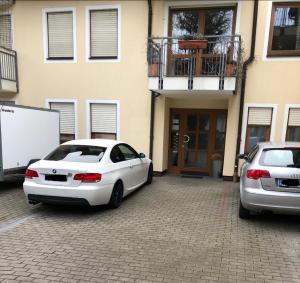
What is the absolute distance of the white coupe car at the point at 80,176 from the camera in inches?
211

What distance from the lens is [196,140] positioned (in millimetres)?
10023

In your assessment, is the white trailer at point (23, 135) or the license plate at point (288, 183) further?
the white trailer at point (23, 135)

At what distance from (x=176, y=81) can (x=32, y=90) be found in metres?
5.67

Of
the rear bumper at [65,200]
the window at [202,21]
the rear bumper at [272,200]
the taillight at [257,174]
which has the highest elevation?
the window at [202,21]

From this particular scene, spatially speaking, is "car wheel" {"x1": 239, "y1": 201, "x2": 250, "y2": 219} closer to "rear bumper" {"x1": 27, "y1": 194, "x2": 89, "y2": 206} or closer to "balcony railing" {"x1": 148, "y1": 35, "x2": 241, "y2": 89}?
"rear bumper" {"x1": 27, "y1": 194, "x2": 89, "y2": 206}

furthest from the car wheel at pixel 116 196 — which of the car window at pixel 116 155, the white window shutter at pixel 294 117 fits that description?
the white window shutter at pixel 294 117

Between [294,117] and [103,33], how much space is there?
6.85 meters

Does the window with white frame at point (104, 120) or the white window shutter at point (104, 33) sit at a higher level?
the white window shutter at point (104, 33)

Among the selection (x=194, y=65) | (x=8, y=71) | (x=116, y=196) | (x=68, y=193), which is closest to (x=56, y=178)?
(x=68, y=193)

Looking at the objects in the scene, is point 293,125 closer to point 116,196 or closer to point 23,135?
point 116,196

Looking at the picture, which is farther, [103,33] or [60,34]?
[60,34]

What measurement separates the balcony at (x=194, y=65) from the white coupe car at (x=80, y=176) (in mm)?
3067

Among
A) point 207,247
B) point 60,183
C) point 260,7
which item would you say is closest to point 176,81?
point 260,7

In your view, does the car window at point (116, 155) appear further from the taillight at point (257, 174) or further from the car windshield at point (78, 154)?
the taillight at point (257, 174)
